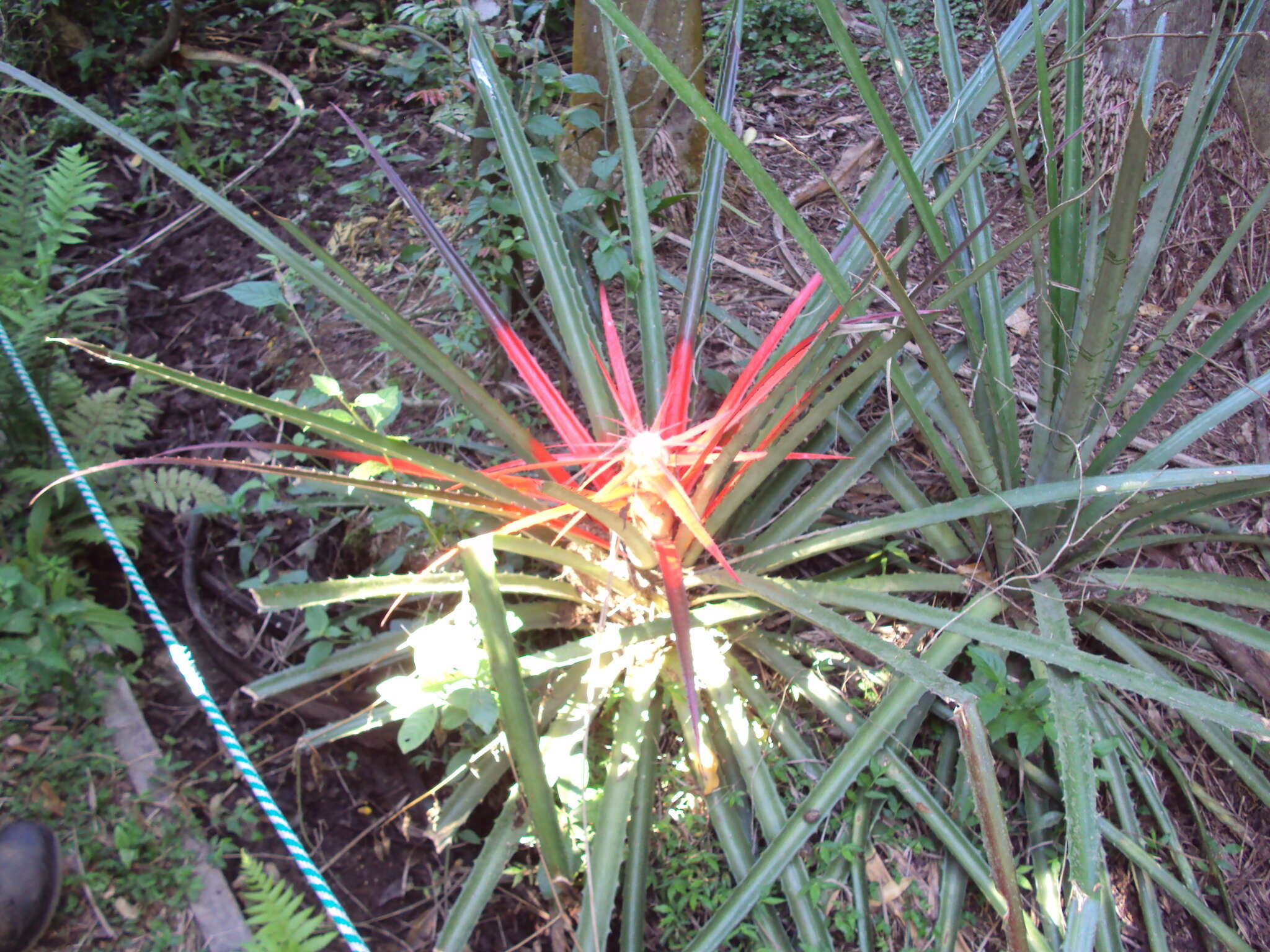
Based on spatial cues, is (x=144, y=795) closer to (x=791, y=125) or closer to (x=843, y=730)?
(x=843, y=730)

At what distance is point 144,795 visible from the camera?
62.0 inches

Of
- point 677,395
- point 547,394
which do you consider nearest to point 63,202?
point 547,394

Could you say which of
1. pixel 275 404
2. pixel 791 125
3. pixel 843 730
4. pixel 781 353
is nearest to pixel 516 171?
pixel 781 353

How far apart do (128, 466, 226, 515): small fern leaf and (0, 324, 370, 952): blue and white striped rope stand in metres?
0.09

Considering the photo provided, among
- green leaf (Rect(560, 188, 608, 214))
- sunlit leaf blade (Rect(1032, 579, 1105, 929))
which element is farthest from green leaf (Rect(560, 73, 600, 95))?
sunlit leaf blade (Rect(1032, 579, 1105, 929))

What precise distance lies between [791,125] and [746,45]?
58 centimetres

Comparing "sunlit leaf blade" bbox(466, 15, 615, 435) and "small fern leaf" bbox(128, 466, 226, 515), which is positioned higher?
"sunlit leaf blade" bbox(466, 15, 615, 435)

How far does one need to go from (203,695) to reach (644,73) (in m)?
1.69

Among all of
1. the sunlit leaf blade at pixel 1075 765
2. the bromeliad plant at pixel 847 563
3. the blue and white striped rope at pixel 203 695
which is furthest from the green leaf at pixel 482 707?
the sunlit leaf blade at pixel 1075 765

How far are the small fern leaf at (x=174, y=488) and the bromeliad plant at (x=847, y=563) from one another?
566mm

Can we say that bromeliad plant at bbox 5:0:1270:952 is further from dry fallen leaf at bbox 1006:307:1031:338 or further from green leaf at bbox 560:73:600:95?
dry fallen leaf at bbox 1006:307:1031:338

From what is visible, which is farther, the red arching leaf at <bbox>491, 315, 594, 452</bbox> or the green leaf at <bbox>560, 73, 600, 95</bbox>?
the green leaf at <bbox>560, 73, 600, 95</bbox>

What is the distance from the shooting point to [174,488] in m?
1.79

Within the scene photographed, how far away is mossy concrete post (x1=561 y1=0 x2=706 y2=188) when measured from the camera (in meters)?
2.04
